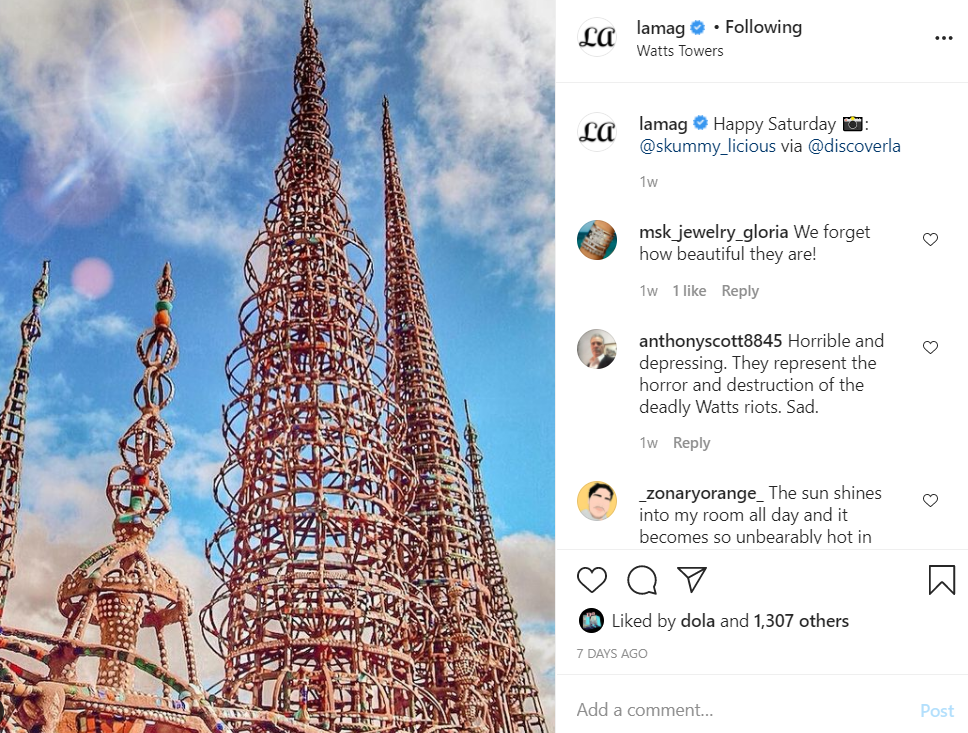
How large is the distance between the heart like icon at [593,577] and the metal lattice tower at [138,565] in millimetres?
7051

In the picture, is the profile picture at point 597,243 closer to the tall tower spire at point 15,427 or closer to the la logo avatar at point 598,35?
the la logo avatar at point 598,35

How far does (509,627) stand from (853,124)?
2751 centimetres

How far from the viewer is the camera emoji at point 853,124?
33.6 ft

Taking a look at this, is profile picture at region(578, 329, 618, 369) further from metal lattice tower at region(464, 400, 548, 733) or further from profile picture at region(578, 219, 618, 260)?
metal lattice tower at region(464, 400, 548, 733)

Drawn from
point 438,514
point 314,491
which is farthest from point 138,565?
point 438,514

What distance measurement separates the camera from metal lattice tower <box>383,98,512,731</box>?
95.3ft

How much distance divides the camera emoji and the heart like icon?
4836mm

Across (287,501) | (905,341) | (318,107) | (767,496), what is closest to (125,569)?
(287,501)

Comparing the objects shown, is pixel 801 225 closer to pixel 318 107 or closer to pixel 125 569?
pixel 125 569

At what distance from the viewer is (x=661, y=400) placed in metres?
9.80

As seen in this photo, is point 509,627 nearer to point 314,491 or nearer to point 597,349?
point 314,491

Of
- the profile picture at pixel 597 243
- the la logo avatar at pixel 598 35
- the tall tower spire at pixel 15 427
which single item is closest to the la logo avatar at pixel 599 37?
the la logo avatar at pixel 598 35

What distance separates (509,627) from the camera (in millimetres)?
35312

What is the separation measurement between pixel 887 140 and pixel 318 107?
20.1 meters
